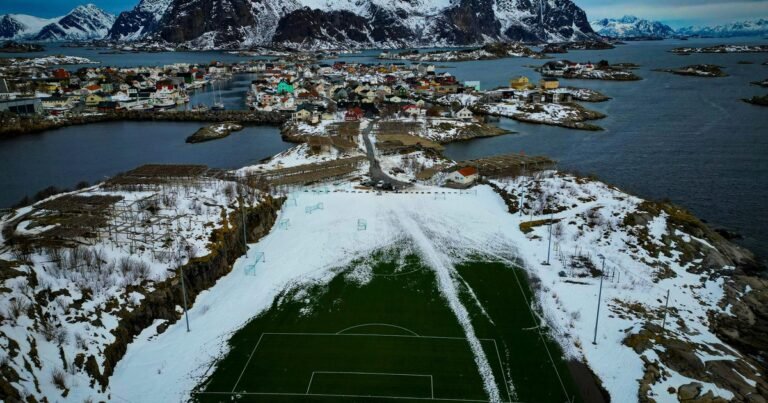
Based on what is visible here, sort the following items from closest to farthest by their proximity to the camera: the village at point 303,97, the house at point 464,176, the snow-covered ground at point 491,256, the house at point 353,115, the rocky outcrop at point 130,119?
the snow-covered ground at point 491,256 → the house at point 464,176 → the rocky outcrop at point 130,119 → the house at point 353,115 → the village at point 303,97

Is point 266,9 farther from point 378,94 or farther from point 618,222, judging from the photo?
point 618,222

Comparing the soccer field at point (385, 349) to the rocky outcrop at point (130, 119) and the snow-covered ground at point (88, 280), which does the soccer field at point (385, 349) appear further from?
the rocky outcrop at point (130, 119)

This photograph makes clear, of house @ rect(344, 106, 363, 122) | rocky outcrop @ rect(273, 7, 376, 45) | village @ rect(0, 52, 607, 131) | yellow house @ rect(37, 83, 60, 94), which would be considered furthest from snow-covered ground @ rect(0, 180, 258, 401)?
rocky outcrop @ rect(273, 7, 376, 45)

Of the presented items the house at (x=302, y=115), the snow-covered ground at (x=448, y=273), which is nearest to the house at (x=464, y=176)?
the snow-covered ground at (x=448, y=273)

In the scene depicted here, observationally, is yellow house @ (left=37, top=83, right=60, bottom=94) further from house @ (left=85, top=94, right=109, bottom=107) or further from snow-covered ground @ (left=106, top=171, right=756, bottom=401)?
snow-covered ground @ (left=106, top=171, right=756, bottom=401)

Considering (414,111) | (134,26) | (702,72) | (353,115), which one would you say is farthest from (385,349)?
(134,26)

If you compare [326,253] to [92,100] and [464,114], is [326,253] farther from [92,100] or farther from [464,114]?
[92,100]

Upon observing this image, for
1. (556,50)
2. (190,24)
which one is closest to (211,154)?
(556,50)
